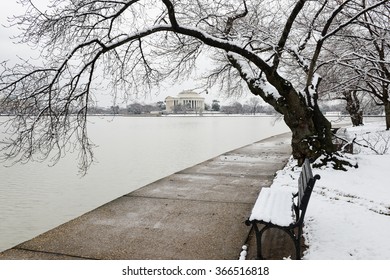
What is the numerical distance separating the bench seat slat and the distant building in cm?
13525

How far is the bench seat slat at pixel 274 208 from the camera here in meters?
4.04

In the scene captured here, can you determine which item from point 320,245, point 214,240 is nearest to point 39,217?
point 214,240

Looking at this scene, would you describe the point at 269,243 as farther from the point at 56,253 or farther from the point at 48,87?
the point at 48,87

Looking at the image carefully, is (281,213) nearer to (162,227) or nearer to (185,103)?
(162,227)

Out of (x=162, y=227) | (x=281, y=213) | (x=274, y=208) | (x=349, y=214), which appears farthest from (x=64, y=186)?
(x=349, y=214)

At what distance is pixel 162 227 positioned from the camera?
535 cm

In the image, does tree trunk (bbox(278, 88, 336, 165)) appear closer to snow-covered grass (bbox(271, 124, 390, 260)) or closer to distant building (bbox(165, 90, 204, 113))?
snow-covered grass (bbox(271, 124, 390, 260))

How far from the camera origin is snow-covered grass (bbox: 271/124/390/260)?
427 centimetres

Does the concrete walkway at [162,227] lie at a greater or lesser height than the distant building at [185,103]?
lesser

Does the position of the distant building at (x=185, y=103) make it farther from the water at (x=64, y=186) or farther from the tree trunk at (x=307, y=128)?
the tree trunk at (x=307, y=128)

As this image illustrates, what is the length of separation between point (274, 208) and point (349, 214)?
6.11 feet

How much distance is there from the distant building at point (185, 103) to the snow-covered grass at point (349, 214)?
132 m

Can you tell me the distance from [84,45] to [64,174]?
578 centimetres

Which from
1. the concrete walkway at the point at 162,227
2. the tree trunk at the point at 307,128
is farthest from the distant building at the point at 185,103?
the concrete walkway at the point at 162,227
